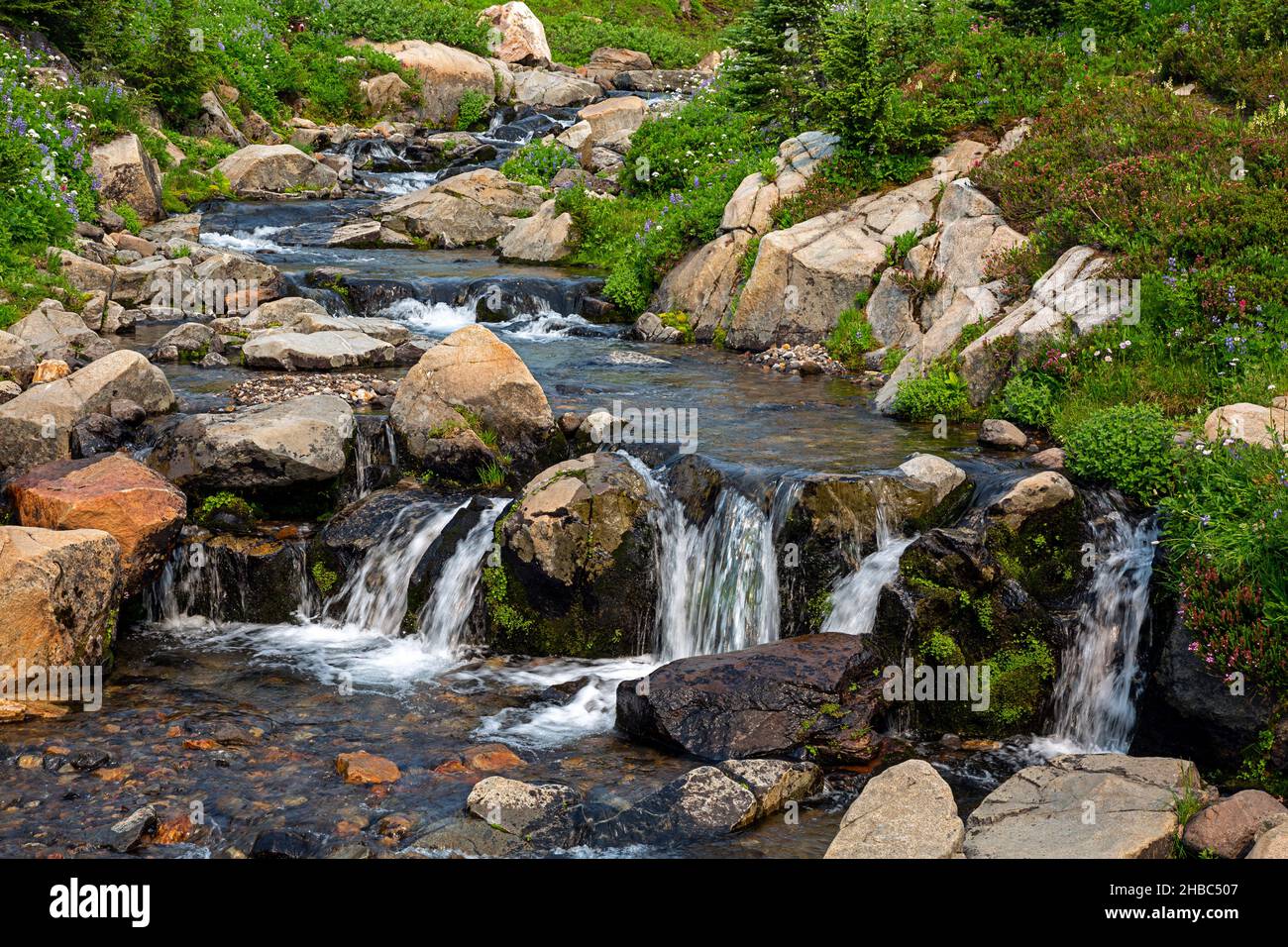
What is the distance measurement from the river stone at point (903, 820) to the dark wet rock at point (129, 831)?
15.4 feet

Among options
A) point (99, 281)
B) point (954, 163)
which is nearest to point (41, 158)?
point (99, 281)

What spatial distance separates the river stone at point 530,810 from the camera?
25.2ft

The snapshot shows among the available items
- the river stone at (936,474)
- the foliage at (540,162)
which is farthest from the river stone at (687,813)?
the foliage at (540,162)

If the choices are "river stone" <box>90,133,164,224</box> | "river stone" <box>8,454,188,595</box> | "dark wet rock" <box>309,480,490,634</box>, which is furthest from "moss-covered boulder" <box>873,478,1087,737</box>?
"river stone" <box>90,133,164,224</box>

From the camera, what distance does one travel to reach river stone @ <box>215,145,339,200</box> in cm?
2836

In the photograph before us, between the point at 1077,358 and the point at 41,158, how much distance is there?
1813 centimetres

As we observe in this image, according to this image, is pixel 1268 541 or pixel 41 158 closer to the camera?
pixel 1268 541

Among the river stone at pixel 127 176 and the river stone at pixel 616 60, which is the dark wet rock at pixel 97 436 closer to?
the river stone at pixel 127 176

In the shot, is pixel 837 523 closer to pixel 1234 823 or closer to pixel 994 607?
pixel 994 607

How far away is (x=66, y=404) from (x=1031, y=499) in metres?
11.0

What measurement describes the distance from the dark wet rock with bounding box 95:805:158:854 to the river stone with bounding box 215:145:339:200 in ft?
76.2

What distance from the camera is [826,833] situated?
792 centimetres

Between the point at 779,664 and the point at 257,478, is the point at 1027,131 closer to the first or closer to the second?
the point at 779,664

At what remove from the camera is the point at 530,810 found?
7.85 meters
